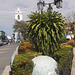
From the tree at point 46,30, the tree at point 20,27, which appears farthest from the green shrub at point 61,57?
the tree at point 20,27

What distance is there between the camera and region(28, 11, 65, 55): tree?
796 centimetres

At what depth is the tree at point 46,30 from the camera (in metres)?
7.96

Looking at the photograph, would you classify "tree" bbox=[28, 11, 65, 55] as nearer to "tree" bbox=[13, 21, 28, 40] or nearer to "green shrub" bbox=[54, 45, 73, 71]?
"green shrub" bbox=[54, 45, 73, 71]

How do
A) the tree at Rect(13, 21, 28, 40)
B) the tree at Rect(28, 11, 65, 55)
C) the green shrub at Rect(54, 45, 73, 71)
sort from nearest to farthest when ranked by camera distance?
the green shrub at Rect(54, 45, 73, 71), the tree at Rect(28, 11, 65, 55), the tree at Rect(13, 21, 28, 40)

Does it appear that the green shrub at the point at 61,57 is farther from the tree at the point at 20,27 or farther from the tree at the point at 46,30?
the tree at the point at 20,27

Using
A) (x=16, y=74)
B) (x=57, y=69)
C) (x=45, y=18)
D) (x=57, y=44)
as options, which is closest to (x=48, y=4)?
(x=45, y=18)

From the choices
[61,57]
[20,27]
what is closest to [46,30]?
[61,57]

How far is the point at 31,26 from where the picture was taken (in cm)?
848

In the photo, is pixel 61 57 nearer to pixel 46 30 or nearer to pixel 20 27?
pixel 46 30

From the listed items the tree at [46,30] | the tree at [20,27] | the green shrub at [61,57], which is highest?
the tree at [20,27]

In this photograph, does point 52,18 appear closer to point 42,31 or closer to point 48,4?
point 42,31

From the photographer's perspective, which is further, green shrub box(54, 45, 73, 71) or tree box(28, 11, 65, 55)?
tree box(28, 11, 65, 55)

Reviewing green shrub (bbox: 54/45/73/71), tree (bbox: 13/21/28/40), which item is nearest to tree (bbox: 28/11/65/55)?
green shrub (bbox: 54/45/73/71)

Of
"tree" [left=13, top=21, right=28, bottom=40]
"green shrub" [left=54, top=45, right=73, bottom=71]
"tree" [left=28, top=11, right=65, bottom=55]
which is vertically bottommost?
"green shrub" [left=54, top=45, right=73, bottom=71]
